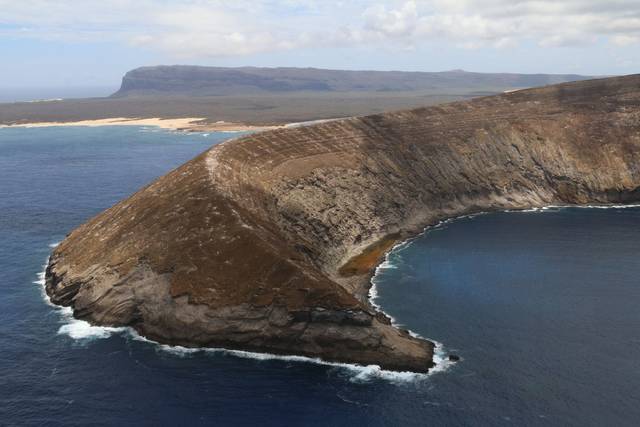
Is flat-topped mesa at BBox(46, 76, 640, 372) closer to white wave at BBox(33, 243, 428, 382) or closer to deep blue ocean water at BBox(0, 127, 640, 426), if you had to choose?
white wave at BBox(33, 243, 428, 382)

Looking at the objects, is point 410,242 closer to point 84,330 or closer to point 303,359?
point 303,359

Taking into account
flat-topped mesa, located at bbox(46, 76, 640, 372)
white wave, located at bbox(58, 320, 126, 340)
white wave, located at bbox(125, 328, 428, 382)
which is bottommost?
white wave, located at bbox(125, 328, 428, 382)

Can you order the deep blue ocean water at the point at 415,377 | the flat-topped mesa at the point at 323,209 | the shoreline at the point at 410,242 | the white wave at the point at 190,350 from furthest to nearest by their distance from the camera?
the flat-topped mesa at the point at 323,209
the shoreline at the point at 410,242
the white wave at the point at 190,350
the deep blue ocean water at the point at 415,377

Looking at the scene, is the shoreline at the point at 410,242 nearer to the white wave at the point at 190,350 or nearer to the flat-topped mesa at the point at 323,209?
the flat-topped mesa at the point at 323,209

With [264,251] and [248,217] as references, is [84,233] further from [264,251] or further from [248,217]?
[264,251]

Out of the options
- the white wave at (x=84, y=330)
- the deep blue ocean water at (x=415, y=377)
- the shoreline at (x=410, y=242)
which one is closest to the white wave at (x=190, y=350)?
the white wave at (x=84, y=330)

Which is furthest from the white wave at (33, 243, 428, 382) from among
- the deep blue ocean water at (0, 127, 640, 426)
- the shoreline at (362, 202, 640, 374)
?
the shoreline at (362, 202, 640, 374)

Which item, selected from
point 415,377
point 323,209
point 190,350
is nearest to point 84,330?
point 190,350
